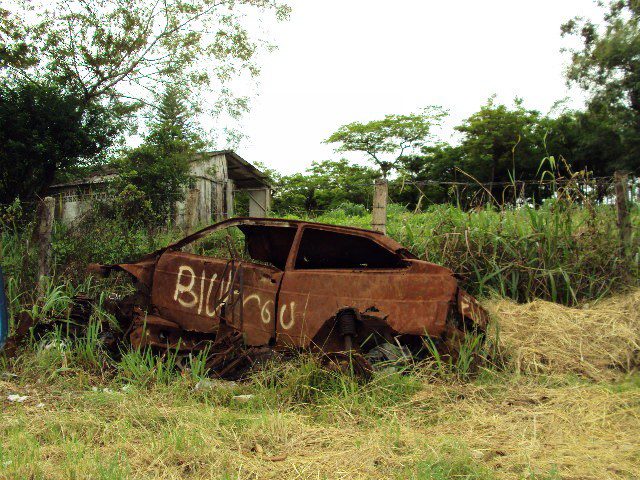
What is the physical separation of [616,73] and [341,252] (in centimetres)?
2639

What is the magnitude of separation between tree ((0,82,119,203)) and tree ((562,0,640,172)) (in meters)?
23.1

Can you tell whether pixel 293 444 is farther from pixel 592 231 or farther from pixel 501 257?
pixel 592 231

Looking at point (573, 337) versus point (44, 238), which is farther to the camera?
point (44, 238)

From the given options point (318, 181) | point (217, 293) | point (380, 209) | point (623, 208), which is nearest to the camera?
point (217, 293)

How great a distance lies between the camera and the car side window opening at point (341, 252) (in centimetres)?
496

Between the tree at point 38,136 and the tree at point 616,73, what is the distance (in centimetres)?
2306

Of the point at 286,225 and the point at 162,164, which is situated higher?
the point at 162,164

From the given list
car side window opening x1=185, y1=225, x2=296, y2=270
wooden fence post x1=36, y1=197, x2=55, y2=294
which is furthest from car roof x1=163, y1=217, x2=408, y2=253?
wooden fence post x1=36, y1=197, x2=55, y2=294

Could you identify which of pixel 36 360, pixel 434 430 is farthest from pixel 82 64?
pixel 434 430

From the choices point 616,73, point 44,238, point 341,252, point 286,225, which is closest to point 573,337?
point 341,252

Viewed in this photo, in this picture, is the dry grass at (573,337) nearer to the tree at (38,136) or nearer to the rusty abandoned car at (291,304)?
the rusty abandoned car at (291,304)

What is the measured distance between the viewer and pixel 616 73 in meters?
25.8

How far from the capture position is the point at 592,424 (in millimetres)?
3666

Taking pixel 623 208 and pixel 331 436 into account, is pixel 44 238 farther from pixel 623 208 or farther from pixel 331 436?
pixel 623 208
